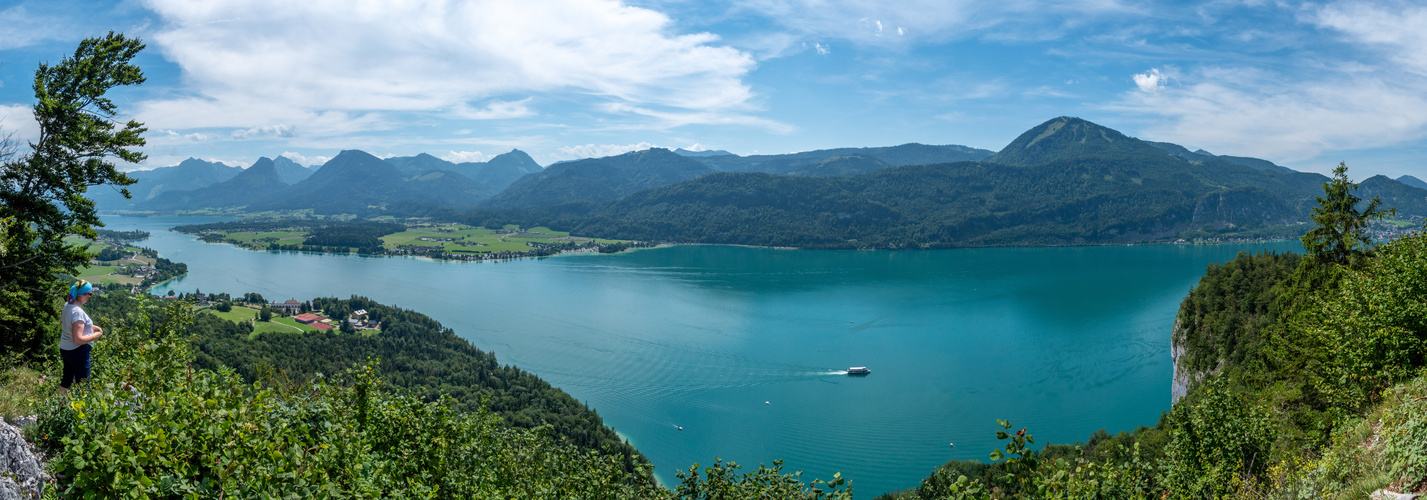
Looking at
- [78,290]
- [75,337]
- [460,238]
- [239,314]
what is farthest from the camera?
[460,238]

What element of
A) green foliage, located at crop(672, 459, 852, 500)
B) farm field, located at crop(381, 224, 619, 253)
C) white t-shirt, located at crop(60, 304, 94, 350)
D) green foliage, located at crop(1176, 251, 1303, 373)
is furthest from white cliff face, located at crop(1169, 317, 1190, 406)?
farm field, located at crop(381, 224, 619, 253)

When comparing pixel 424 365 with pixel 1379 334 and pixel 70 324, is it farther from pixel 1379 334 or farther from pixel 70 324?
pixel 1379 334

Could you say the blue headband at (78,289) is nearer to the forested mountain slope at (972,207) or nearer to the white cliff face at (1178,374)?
the white cliff face at (1178,374)

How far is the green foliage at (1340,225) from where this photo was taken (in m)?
16.9

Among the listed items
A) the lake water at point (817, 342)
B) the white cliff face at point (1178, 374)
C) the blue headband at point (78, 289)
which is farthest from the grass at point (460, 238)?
the blue headband at point (78, 289)

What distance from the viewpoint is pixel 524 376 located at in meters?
36.2

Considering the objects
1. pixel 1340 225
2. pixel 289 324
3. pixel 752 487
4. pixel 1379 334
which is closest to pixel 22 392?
pixel 752 487

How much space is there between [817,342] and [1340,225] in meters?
32.6

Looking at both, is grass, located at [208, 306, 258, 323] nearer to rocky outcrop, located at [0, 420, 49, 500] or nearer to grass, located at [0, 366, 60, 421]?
grass, located at [0, 366, 60, 421]

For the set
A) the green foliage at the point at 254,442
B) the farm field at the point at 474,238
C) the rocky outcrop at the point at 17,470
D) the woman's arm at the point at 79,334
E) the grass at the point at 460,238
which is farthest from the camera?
the farm field at the point at 474,238

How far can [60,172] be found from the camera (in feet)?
40.2

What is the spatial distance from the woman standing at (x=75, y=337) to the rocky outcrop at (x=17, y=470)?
112 inches

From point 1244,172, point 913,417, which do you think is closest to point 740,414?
point 913,417

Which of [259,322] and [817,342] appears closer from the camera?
[259,322]
